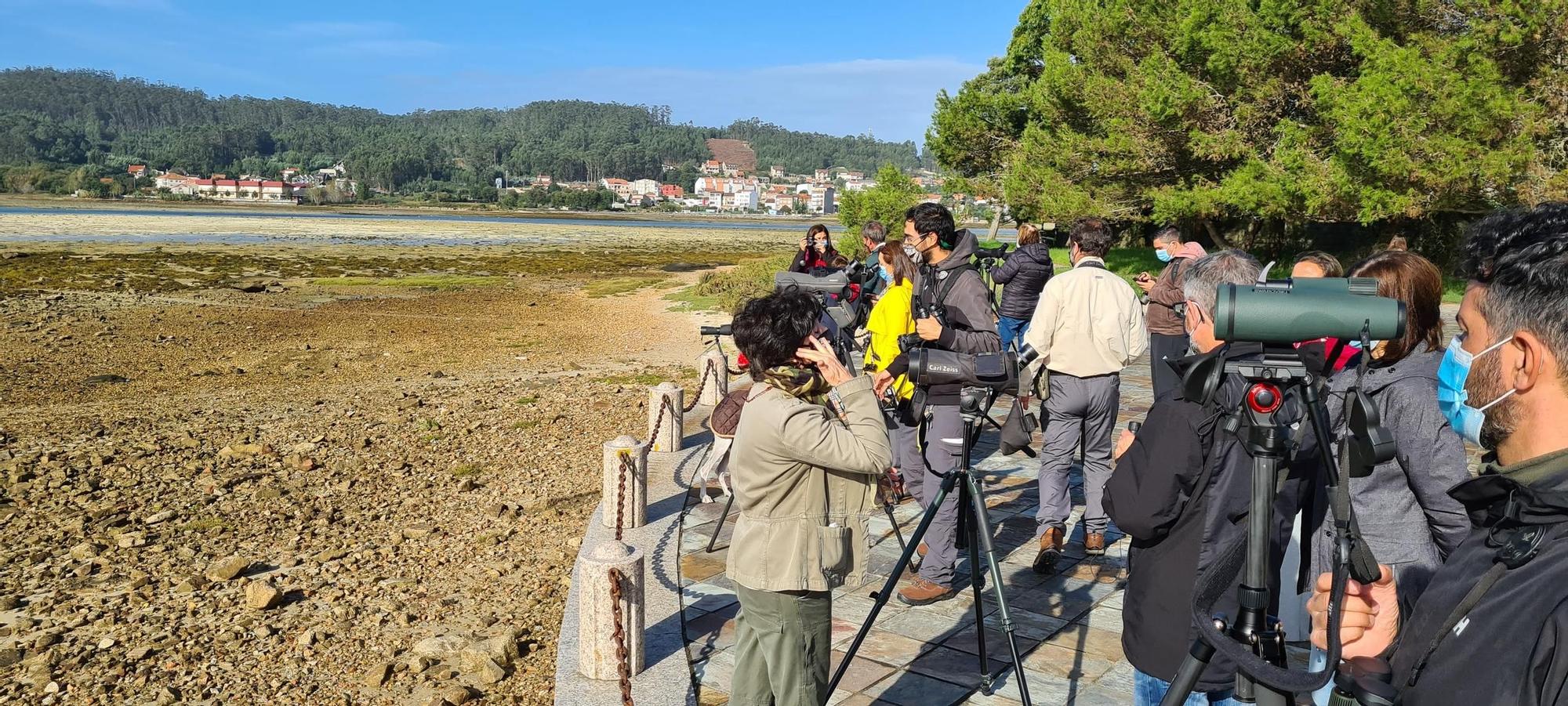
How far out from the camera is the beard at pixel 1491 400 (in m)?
1.47

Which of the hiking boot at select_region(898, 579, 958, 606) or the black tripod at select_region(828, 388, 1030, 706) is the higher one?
the black tripod at select_region(828, 388, 1030, 706)

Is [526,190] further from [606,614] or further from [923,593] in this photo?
[606,614]

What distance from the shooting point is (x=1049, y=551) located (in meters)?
5.14

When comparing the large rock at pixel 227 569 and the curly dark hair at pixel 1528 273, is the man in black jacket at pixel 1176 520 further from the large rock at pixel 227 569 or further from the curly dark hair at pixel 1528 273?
the large rock at pixel 227 569

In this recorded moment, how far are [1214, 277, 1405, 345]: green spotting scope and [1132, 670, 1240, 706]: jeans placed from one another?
996mm

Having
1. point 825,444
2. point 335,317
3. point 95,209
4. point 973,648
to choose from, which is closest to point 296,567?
point 973,648

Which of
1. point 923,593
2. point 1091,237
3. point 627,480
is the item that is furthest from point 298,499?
point 1091,237

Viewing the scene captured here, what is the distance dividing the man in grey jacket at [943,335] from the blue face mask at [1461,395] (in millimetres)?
2772

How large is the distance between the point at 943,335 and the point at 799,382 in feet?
5.67

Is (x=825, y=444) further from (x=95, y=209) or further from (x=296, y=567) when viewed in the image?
(x=95, y=209)

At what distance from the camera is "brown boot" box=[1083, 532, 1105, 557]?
5430 millimetres

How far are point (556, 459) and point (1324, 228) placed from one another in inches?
985

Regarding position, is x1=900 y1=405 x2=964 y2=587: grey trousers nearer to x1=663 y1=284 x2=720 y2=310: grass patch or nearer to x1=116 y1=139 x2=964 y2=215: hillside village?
x1=663 y1=284 x2=720 y2=310: grass patch

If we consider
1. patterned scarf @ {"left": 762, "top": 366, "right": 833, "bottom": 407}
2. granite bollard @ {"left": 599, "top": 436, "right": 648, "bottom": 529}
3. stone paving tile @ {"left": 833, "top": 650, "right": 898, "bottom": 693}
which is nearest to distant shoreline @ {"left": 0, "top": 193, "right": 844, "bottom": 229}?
granite bollard @ {"left": 599, "top": 436, "right": 648, "bottom": 529}
